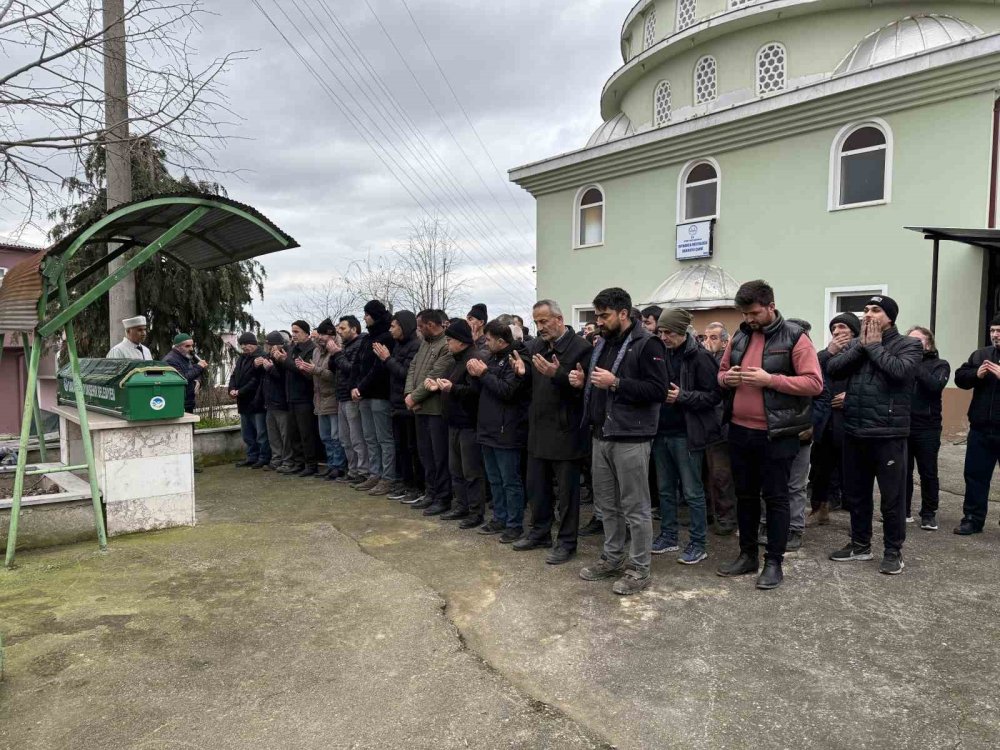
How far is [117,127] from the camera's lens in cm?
613

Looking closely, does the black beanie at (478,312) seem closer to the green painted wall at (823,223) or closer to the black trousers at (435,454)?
the black trousers at (435,454)

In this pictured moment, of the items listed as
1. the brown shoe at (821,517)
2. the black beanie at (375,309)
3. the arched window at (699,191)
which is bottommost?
the brown shoe at (821,517)

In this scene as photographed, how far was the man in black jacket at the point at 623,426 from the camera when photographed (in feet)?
14.1

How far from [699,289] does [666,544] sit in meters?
9.72

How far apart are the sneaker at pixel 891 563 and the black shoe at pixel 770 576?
0.83 metres

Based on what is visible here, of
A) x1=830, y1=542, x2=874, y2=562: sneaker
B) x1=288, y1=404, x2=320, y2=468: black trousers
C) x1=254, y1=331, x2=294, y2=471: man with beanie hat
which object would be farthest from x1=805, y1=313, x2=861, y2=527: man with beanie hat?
x1=254, y1=331, x2=294, y2=471: man with beanie hat

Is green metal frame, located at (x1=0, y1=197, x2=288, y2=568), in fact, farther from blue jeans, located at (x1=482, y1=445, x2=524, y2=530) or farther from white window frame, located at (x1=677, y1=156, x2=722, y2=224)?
white window frame, located at (x1=677, y1=156, x2=722, y2=224)

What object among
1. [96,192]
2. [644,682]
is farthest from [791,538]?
[96,192]

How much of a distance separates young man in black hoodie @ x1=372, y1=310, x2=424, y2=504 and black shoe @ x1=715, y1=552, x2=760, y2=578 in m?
3.31

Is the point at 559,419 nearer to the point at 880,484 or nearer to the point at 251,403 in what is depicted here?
the point at 880,484

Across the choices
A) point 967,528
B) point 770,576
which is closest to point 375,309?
point 770,576

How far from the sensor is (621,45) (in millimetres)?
20391

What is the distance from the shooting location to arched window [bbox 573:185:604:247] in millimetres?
16625

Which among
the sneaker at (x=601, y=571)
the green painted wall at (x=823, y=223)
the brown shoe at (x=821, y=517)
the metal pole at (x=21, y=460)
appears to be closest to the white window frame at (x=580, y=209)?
the green painted wall at (x=823, y=223)
